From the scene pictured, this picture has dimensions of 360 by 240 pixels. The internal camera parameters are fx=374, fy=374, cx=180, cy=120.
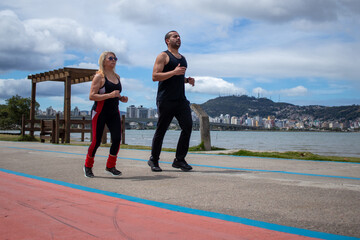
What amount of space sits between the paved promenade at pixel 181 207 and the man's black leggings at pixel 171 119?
0.81 metres

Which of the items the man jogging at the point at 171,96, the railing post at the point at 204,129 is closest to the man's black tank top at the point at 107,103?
the man jogging at the point at 171,96

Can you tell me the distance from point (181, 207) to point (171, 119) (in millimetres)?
2826

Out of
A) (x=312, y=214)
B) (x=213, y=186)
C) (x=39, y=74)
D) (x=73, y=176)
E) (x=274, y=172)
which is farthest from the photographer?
(x=39, y=74)

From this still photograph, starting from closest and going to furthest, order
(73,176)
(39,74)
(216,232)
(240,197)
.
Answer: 1. (216,232)
2. (240,197)
3. (73,176)
4. (39,74)

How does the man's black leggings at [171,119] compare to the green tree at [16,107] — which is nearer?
the man's black leggings at [171,119]

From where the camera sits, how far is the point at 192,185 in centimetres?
424

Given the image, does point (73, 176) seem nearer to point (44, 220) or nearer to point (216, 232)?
point (44, 220)

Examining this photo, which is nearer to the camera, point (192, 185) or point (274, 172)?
point (192, 185)

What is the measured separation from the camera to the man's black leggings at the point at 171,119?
18.7 ft

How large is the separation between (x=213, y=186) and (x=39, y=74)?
18.8 metres

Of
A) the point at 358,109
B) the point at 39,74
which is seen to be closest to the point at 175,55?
the point at 39,74

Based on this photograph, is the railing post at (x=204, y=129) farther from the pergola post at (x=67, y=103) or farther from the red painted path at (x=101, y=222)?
the pergola post at (x=67, y=103)

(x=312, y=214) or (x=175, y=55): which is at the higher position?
(x=175, y=55)

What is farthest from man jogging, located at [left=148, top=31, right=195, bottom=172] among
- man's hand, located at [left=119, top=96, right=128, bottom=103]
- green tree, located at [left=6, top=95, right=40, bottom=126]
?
green tree, located at [left=6, top=95, right=40, bottom=126]
